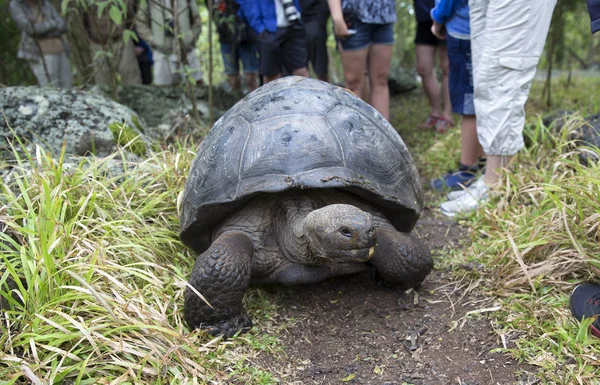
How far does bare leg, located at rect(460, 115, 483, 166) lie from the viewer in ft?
12.7

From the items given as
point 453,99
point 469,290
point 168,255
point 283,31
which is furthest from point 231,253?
point 283,31

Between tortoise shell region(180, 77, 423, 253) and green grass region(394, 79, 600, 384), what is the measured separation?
0.51 m

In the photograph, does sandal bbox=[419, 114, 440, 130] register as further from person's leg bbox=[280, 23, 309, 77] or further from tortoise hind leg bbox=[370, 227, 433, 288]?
tortoise hind leg bbox=[370, 227, 433, 288]

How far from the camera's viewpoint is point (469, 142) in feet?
12.9

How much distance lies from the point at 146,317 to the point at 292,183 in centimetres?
78

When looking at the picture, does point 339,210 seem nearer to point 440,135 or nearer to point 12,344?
point 12,344

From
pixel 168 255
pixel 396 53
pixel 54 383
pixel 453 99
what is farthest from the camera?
pixel 396 53

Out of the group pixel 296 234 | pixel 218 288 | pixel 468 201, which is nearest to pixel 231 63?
pixel 468 201

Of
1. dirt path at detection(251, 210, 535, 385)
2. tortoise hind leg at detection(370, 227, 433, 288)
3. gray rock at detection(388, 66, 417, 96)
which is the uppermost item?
tortoise hind leg at detection(370, 227, 433, 288)

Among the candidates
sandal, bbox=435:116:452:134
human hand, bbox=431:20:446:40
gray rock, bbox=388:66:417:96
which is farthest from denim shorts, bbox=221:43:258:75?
gray rock, bbox=388:66:417:96

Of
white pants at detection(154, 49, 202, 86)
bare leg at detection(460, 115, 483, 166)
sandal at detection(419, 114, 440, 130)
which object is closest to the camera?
bare leg at detection(460, 115, 483, 166)

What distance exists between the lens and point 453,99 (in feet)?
12.8

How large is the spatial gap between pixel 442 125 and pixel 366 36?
1.67 m

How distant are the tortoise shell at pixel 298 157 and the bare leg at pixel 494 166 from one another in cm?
94
